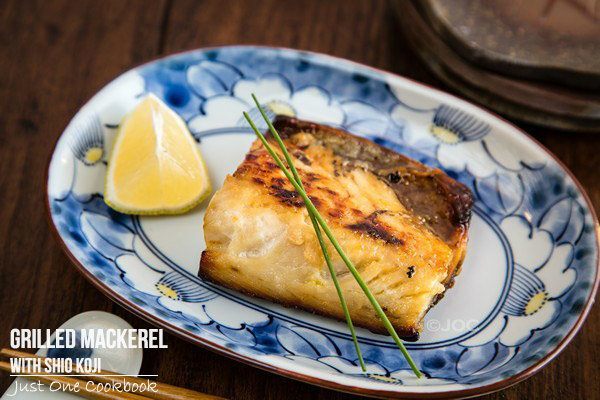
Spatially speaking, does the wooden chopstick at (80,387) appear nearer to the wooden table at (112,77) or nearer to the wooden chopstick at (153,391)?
the wooden chopstick at (153,391)

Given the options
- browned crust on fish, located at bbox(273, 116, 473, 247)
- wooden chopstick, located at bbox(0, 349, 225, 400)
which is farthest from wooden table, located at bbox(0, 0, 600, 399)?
browned crust on fish, located at bbox(273, 116, 473, 247)

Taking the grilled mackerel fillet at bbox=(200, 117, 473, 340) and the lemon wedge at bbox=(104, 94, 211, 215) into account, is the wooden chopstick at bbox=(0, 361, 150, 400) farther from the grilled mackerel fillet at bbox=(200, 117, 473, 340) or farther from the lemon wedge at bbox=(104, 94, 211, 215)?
the lemon wedge at bbox=(104, 94, 211, 215)

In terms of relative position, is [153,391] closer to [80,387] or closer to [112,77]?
[80,387]

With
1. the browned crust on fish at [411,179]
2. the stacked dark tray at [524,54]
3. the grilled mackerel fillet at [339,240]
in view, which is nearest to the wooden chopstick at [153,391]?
the grilled mackerel fillet at [339,240]

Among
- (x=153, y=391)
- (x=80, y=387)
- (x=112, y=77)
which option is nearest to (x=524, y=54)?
(x=112, y=77)

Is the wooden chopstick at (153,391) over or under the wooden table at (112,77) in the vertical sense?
under

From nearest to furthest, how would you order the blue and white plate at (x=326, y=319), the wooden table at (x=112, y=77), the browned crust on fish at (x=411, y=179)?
the blue and white plate at (x=326, y=319)
the wooden table at (x=112, y=77)
the browned crust on fish at (x=411, y=179)
